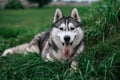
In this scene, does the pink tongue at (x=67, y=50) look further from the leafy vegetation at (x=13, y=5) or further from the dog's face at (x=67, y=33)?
the leafy vegetation at (x=13, y=5)

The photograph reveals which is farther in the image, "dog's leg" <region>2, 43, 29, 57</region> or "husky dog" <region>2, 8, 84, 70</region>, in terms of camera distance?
"dog's leg" <region>2, 43, 29, 57</region>

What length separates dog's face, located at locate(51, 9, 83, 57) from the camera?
6765mm

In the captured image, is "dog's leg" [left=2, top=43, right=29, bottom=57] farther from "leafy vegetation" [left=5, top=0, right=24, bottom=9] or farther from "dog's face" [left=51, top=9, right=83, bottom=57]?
"leafy vegetation" [left=5, top=0, right=24, bottom=9]

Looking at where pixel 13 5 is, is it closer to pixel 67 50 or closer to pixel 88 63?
pixel 67 50

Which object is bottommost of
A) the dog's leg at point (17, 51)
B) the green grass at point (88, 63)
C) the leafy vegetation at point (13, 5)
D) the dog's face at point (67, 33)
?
the leafy vegetation at point (13, 5)

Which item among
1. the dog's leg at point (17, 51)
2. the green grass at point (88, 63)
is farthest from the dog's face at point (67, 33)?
the dog's leg at point (17, 51)

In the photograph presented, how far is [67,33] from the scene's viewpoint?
6.72 meters

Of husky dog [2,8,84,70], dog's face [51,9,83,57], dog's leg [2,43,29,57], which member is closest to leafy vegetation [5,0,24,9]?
dog's leg [2,43,29,57]

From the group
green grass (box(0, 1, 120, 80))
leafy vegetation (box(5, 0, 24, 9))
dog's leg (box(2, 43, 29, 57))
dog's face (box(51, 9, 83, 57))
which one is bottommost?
leafy vegetation (box(5, 0, 24, 9))

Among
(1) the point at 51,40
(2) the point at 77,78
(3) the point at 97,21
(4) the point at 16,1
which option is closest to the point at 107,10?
(3) the point at 97,21

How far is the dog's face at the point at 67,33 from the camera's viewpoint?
6765 mm

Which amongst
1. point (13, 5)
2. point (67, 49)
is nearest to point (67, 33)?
point (67, 49)

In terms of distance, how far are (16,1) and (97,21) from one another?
3021cm

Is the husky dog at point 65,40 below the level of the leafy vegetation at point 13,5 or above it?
above
